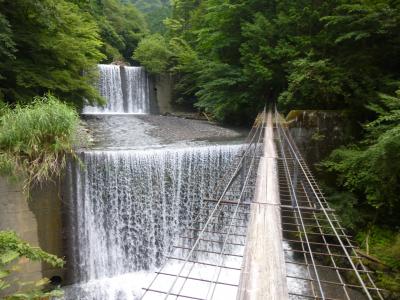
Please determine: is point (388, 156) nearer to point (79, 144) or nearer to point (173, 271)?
point (173, 271)

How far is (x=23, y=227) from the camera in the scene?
18.1 ft

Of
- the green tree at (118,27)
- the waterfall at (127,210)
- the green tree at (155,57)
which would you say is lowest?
the waterfall at (127,210)

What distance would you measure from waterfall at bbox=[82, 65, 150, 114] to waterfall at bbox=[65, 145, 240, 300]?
8687 millimetres

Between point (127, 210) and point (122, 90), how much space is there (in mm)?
10132

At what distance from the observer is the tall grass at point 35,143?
538 centimetres


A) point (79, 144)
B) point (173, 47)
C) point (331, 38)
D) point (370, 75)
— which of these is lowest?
point (79, 144)

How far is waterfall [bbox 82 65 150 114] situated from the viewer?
14.8 metres

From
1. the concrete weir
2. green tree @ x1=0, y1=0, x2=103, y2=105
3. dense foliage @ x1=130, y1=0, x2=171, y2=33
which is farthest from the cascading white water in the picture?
dense foliage @ x1=130, y1=0, x2=171, y2=33

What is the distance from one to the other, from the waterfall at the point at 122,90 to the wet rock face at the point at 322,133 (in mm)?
9873

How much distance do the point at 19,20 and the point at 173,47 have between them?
10514 millimetres

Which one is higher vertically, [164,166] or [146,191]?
[164,166]

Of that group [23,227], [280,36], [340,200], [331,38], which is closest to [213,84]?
[280,36]

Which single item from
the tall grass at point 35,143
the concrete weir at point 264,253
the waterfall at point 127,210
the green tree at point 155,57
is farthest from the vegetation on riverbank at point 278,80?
the green tree at point 155,57

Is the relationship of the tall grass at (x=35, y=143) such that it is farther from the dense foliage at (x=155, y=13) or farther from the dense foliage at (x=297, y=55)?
the dense foliage at (x=155, y=13)
